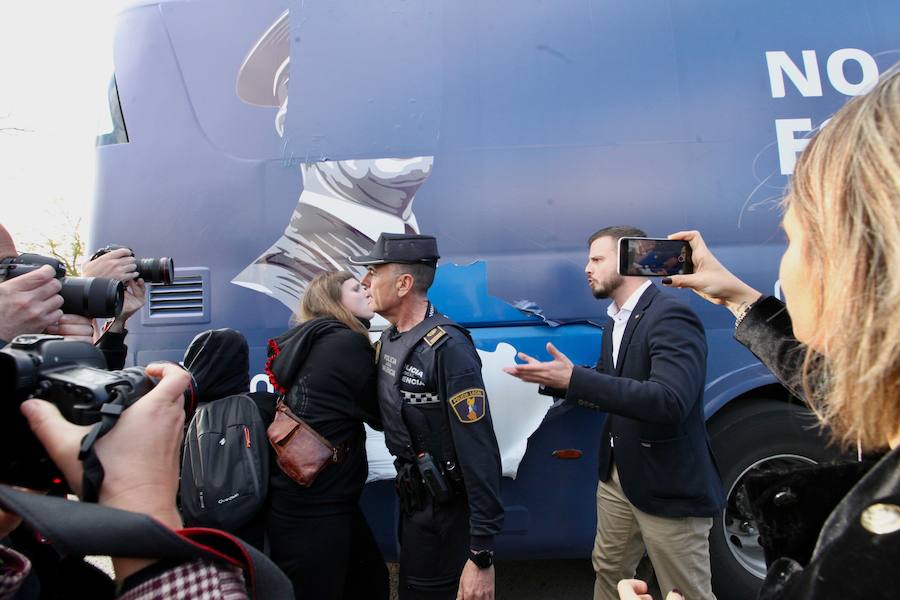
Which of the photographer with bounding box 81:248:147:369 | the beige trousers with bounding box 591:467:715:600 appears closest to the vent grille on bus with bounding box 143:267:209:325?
the photographer with bounding box 81:248:147:369

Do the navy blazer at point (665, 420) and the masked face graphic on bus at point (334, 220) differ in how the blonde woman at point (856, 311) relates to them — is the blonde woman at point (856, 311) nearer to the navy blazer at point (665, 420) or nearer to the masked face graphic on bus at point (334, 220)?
the navy blazer at point (665, 420)

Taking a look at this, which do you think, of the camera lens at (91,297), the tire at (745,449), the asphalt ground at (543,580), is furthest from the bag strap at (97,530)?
the asphalt ground at (543,580)

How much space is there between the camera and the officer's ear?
225 centimetres

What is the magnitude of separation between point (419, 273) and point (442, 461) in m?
0.75

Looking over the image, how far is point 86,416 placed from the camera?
2.56ft

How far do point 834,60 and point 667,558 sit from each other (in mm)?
2584

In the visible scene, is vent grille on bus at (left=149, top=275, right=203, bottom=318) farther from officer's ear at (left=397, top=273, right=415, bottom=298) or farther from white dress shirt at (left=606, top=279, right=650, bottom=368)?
white dress shirt at (left=606, top=279, right=650, bottom=368)

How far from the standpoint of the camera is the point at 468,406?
197 cm

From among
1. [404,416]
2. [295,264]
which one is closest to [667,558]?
[404,416]

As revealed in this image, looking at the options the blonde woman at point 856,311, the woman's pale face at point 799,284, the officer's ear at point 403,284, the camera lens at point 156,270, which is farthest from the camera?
the officer's ear at point 403,284

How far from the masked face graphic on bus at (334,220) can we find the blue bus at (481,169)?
0.01 m

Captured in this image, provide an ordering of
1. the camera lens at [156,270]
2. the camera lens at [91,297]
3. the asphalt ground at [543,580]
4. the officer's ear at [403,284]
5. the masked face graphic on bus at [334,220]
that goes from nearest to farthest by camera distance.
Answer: the camera lens at [91,297]
the camera lens at [156,270]
the officer's ear at [403,284]
the masked face graphic on bus at [334,220]
the asphalt ground at [543,580]

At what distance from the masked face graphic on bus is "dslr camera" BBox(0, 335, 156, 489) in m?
1.82

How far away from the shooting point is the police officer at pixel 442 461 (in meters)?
1.93
